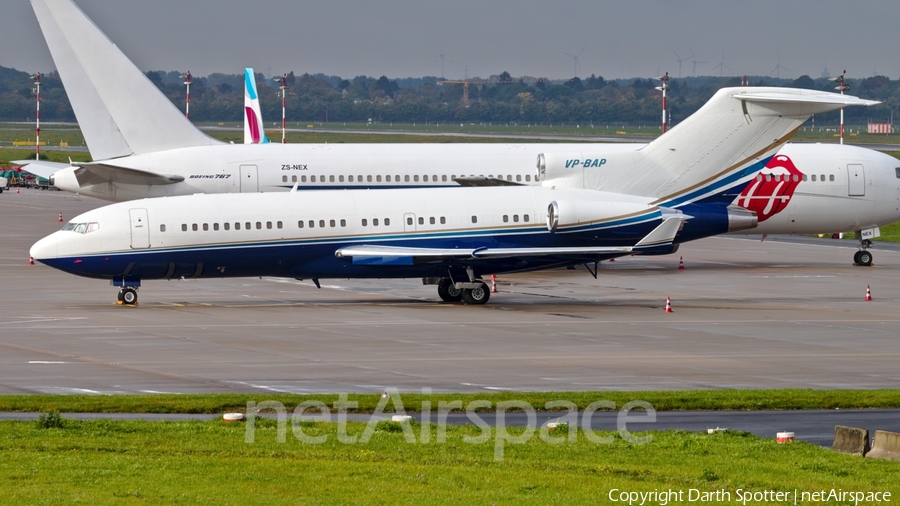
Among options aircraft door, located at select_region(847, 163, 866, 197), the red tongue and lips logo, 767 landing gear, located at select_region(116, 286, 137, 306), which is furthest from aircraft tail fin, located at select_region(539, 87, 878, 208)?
767 landing gear, located at select_region(116, 286, 137, 306)

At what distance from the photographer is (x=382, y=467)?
16.8 metres

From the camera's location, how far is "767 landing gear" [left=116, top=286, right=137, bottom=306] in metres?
38.8

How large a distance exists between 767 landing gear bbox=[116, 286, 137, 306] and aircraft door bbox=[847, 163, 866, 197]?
1112 inches

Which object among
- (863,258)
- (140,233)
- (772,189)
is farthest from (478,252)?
(863,258)

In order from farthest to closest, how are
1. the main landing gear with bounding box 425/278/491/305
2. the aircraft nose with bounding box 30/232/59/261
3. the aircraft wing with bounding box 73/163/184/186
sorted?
the aircraft wing with bounding box 73/163/184/186
the main landing gear with bounding box 425/278/491/305
the aircraft nose with bounding box 30/232/59/261

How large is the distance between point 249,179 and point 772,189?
20.3 metres

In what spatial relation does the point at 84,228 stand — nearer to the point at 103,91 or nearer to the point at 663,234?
the point at 103,91

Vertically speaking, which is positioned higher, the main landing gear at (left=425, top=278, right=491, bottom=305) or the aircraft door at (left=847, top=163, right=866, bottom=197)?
the aircraft door at (left=847, top=163, right=866, bottom=197)

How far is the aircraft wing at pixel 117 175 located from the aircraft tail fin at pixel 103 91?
63.9 inches

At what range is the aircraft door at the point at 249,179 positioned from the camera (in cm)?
4959

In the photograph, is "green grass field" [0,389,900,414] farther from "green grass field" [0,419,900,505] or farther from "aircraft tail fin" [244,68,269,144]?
"aircraft tail fin" [244,68,269,144]

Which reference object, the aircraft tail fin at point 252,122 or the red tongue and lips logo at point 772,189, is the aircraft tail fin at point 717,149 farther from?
the aircraft tail fin at point 252,122

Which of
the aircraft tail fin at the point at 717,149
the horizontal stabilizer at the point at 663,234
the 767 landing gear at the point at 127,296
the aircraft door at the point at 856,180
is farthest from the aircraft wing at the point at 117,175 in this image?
the aircraft door at the point at 856,180

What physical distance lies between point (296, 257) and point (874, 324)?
1683cm
